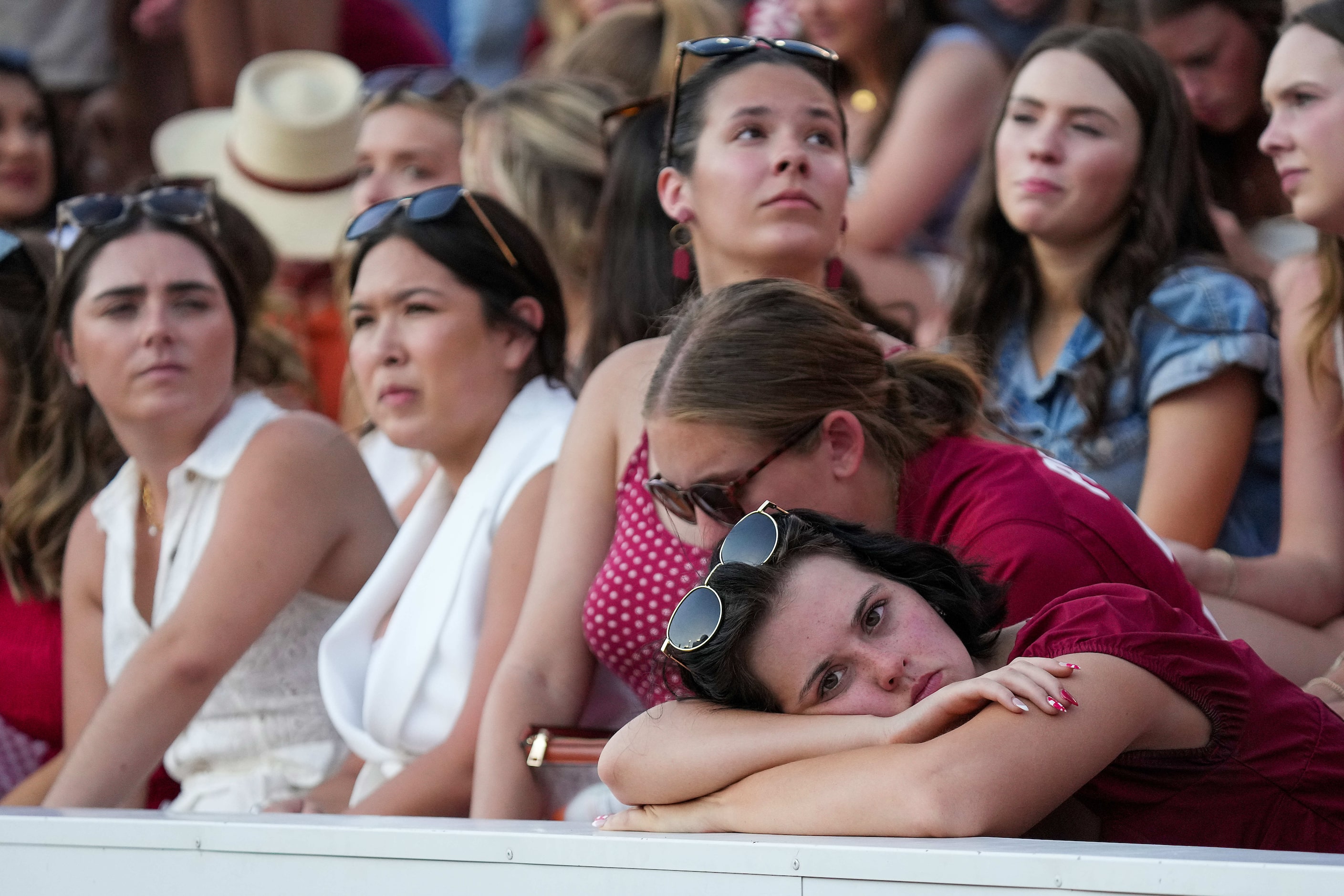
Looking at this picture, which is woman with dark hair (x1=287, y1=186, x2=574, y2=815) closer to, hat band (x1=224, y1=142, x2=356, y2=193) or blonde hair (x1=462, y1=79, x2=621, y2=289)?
blonde hair (x1=462, y1=79, x2=621, y2=289)

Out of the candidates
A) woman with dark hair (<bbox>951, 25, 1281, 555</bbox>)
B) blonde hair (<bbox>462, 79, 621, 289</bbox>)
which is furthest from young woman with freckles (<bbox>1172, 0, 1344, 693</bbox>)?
blonde hair (<bbox>462, 79, 621, 289</bbox>)

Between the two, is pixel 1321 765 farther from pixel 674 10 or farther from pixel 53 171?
pixel 53 171

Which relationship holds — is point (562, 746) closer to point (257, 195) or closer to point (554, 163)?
point (554, 163)

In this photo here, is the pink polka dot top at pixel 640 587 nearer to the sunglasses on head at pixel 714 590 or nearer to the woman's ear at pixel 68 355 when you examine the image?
the sunglasses on head at pixel 714 590

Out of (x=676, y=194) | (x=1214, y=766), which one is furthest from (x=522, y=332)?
(x=1214, y=766)

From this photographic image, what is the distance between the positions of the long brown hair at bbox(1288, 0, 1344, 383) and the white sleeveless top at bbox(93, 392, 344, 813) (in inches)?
Result: 74.9

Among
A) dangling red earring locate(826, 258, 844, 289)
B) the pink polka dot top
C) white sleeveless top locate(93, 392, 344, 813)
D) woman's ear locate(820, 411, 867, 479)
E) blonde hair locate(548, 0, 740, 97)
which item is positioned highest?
blonde hair locate(548, 0, 740, 97)

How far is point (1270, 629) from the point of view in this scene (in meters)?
2.38

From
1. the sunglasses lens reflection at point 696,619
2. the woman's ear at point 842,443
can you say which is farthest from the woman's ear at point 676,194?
the sunglasses lens reflection at point 696,619

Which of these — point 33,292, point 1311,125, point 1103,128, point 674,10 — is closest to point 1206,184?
point 1103,128

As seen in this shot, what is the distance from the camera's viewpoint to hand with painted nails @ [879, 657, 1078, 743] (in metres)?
1.48

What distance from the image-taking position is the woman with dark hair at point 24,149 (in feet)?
15.6

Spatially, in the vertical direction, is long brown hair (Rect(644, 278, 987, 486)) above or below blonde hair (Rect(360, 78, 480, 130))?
below

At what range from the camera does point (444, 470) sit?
120 inches
